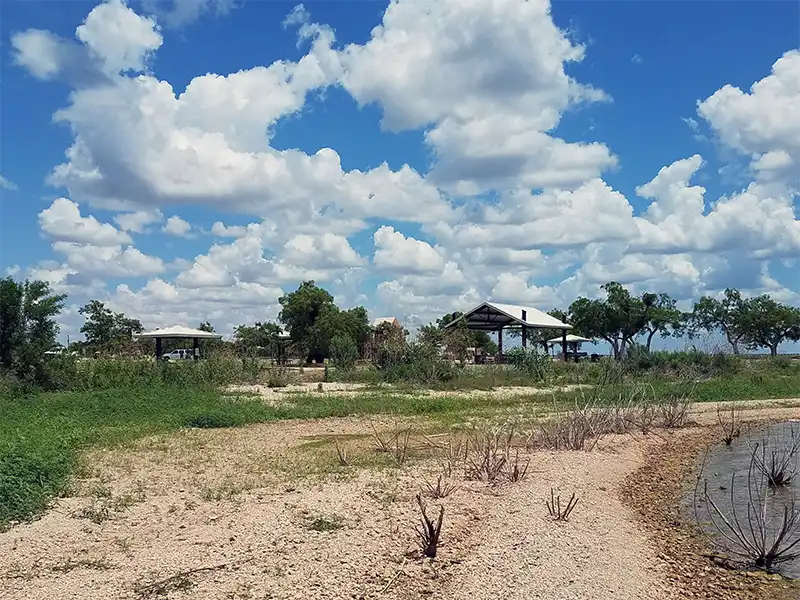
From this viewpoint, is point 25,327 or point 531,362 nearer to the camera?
point 25,327

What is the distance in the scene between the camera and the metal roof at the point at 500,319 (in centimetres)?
4775

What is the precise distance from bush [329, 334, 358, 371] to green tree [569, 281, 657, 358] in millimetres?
25773

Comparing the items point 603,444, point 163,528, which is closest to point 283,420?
point 603,444

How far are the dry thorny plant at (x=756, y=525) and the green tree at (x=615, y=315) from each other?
44.8m

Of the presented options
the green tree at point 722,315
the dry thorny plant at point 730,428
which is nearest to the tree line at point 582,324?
the green tree at point 722,315

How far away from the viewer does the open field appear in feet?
24.7

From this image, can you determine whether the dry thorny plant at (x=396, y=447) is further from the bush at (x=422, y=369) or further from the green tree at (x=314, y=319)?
the green tree at (x=314, y=319)

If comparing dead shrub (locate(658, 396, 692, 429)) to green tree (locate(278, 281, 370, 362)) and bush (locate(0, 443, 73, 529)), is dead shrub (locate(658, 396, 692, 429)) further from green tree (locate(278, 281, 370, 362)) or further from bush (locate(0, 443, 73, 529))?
green tree (locate(278, 281, 370, 362))

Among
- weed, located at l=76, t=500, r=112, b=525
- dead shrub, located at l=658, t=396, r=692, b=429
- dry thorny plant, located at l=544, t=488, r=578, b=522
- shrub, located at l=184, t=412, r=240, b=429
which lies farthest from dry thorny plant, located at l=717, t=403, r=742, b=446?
weed, located at l=76, t=500, r=112, b=525

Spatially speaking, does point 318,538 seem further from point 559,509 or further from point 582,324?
point 582,324

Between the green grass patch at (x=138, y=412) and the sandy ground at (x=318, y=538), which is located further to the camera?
the green grass patch at (x=138, y=412)

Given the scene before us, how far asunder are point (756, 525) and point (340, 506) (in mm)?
5482

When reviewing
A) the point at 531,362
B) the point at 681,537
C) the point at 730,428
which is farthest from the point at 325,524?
the point at 531,362

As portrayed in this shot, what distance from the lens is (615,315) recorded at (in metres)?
58.3
